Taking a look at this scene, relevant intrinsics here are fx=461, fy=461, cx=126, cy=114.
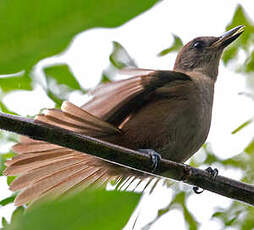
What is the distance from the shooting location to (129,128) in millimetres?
3584

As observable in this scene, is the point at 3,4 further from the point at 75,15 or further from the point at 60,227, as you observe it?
the point at 60,227

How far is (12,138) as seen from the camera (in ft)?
10.1

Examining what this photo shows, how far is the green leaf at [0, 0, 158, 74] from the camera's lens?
0.64 metres

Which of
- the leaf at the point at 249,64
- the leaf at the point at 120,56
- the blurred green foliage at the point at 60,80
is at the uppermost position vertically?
the leaf at the point at 120,56

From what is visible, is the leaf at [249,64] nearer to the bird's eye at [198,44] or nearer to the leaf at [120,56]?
the leaf at [120,56]

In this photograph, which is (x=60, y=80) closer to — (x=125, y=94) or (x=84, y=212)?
(x=125, y=94)

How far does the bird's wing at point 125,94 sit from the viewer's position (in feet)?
7.58

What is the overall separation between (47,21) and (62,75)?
5.42 feet

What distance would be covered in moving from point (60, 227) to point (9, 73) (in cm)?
25

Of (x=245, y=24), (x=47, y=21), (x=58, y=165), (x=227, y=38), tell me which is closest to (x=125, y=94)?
(x=58, y=165)

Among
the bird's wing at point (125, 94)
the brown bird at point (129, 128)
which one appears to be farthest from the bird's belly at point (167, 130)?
the bird's wing at point (125, 94)

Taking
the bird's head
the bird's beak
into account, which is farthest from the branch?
the bird's head

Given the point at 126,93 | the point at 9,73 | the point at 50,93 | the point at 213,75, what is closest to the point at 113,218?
the point at 9,73

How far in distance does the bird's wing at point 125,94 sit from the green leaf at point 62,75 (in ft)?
0.50
